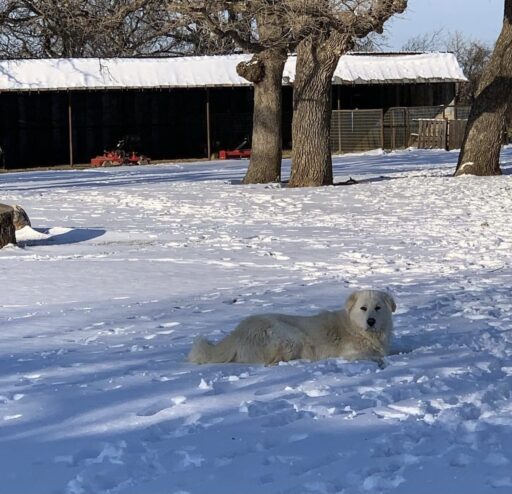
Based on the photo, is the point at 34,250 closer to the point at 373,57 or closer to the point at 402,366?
the point at 402,366

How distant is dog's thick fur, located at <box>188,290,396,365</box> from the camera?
772 cm

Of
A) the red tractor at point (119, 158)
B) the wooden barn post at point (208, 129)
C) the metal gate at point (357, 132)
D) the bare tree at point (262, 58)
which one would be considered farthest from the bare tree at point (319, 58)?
the metal gate at point (357, 132)

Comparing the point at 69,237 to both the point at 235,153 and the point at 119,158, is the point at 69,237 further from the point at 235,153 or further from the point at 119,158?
the point at 235,153

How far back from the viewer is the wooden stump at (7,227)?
14695 mm

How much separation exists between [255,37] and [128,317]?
1932 centimetres

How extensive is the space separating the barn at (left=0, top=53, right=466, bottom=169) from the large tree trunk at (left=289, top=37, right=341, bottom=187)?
14.9m

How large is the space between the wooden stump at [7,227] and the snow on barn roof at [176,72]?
76.7 ft

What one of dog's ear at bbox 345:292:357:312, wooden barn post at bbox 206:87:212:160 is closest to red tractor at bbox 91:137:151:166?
wooden barn post at bbox 206:87:212:160

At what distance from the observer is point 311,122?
25.2 meters

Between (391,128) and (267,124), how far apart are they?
1817 centimetres

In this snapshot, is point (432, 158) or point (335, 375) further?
point (432, 158)

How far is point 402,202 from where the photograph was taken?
2089 centimetres

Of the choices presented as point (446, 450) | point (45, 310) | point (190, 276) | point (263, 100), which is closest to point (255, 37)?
point (263, 100)

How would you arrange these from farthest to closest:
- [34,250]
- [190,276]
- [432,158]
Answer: [432,158] → [34,250] → [190,276]
